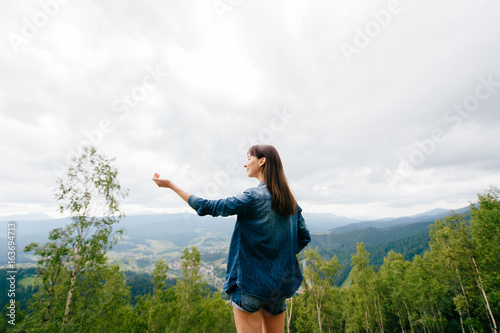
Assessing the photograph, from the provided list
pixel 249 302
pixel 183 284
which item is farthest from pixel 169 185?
pixel 183 284

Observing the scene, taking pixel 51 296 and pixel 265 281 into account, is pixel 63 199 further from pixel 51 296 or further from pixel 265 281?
pixel 265 281

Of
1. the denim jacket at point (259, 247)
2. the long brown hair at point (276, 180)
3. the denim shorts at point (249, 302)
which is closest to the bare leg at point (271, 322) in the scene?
the denim shorts at point (249, 302)

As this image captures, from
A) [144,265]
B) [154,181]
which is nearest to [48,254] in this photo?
[154,181]

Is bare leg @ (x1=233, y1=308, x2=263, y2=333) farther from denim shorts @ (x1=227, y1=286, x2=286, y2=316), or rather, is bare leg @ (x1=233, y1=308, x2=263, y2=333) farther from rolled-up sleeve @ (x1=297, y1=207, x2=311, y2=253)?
rolled-up sleeve @ (x1=297, y1=207, x2=311, y2=253)

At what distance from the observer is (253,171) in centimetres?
196

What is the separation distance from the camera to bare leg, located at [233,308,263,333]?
58.8 inches

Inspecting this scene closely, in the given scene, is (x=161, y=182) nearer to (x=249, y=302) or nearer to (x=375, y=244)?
(x=249, y=302)

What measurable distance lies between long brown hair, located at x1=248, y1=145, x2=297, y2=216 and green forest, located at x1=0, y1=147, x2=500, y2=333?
935 centimetres

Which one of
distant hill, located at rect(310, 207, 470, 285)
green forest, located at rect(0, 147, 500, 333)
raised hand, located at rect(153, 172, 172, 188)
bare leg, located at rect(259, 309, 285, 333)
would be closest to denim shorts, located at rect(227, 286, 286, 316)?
bare leg, located at rect(259, 309, 285, 333)

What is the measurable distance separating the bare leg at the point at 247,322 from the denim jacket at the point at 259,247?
7.5 inches

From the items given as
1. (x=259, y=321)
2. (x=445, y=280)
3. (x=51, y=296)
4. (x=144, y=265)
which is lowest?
(x=144, y=265)

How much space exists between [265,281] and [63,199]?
10.5 meters

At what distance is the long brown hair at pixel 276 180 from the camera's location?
5.58ft

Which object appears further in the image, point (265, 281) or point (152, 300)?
point (152, 300)
